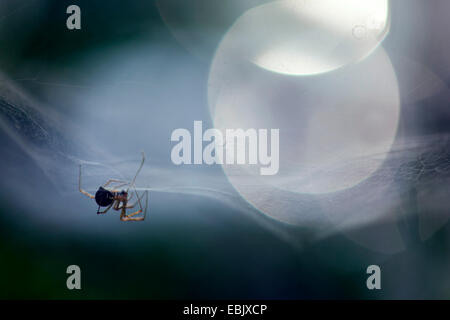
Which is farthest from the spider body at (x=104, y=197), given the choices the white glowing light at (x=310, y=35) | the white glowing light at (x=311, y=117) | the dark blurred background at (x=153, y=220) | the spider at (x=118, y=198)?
the white glowing light at (x=310, y=35)

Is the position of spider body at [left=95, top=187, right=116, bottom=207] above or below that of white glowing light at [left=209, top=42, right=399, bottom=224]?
below

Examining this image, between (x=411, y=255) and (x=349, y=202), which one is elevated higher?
(x=349, y=202)

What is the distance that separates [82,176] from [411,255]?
2466 mm

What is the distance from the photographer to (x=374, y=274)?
2379 mm

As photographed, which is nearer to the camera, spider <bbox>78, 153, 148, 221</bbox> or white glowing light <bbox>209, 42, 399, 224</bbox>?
spider <bbox>78, 153, 148, 221</bbox>

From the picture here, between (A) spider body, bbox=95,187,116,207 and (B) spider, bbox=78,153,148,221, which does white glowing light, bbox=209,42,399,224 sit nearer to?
(B) spider, bbox=78,153,148,221

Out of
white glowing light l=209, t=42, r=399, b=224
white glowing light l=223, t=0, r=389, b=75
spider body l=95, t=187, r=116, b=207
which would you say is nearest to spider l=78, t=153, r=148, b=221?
spider body l=95, t=187, r=116, b=207

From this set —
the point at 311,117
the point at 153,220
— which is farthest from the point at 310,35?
the point at 153,220

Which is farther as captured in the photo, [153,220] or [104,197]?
[153,220]

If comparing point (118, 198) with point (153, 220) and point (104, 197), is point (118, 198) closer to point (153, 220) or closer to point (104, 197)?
point (104, 197)

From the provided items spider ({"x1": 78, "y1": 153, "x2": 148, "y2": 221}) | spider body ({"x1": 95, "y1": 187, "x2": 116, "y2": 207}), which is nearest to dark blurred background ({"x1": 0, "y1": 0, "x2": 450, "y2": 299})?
spider ({"x1": 78, "y1": 153, "x2": 148, "y2": 221})

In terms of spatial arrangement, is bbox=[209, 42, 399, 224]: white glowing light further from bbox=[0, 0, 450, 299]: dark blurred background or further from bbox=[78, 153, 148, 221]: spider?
bbox=[78, 153, 148, 221]: spider

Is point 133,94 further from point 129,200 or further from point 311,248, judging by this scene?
point 311,248
